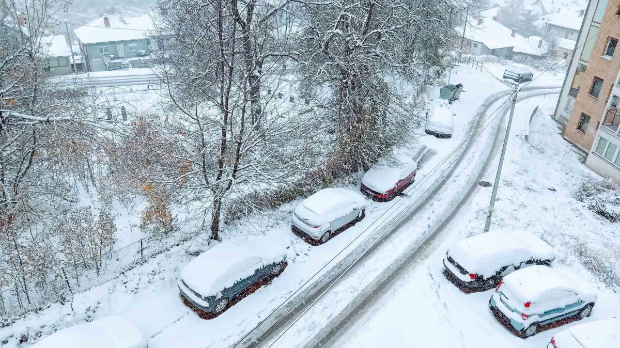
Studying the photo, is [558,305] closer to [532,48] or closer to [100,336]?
[100,336]

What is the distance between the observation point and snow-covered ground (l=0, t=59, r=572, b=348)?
12.6 m

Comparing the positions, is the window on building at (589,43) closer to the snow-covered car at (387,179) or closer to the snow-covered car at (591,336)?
the snow-covered car at (387,179)

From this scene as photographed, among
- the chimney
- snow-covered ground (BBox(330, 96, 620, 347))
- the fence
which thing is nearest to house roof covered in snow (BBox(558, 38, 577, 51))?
snow-covered ground (BBox(330, 96, 620, 347))

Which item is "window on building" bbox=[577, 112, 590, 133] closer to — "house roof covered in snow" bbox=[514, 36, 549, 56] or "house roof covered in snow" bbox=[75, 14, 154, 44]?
"house roof covered in snow" bbox=[514, 36, 549, 56]

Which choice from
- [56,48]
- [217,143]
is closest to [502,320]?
[217,143]

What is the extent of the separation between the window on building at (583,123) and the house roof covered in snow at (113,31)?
142ft

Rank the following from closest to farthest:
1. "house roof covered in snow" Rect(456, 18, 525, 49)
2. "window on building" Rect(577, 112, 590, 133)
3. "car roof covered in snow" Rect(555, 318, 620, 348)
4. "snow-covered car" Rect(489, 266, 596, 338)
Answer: "car roof covered in snow" Rect(555, 318, 620, 348)
"snow-covered car" Rect(489, 266, 596, 338)
"window on building" Rect(577, 112, 590, 133)
"house roof covered in snow" Rect(456, 18, 525, 49)

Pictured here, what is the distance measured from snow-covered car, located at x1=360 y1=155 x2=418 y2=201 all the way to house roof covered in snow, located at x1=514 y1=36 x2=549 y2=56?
5620 centimetres

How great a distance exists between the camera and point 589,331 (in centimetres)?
1197

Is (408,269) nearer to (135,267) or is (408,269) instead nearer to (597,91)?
(135,267)

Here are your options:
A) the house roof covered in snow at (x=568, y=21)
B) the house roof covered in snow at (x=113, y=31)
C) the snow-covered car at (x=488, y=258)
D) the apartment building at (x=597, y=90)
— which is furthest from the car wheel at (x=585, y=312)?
the house roof covered in snow at (x=568, y=21)

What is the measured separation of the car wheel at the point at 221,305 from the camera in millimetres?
13420

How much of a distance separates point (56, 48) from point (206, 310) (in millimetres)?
43692

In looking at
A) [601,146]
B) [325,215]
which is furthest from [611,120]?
[325,215]
